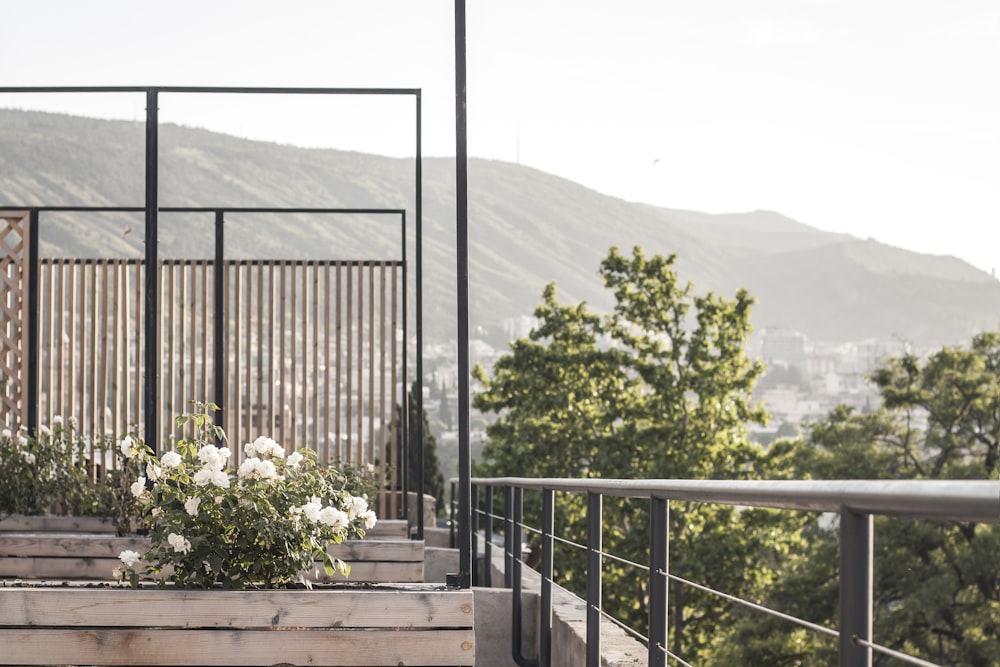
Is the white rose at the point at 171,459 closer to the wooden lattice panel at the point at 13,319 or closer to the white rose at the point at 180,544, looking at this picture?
the white rose at the point at 180,544

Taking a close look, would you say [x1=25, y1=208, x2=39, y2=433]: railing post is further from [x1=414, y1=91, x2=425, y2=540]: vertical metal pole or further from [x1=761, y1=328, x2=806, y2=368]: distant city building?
[x1=761, y1=328, x2=806, y2=368]: distant city building

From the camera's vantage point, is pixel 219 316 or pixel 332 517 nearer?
pixel 332 517

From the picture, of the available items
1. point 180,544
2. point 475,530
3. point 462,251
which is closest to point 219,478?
point 180,544

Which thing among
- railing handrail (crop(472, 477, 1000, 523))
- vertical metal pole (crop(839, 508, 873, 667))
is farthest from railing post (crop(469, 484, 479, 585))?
vertical metal pole (crop(839, 508, 873, 667))

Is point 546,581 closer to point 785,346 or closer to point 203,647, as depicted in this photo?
point 203,647

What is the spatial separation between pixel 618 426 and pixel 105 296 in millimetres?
17531

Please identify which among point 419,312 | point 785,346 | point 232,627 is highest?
point 785,346

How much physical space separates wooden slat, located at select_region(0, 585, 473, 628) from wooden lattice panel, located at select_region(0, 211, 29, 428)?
220 inches

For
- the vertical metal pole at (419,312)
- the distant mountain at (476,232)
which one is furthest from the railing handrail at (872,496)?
the distant mountain at (476,232)

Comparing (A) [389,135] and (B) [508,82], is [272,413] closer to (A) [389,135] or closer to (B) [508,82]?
(A) [389,135]

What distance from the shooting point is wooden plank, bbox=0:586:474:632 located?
3.33m

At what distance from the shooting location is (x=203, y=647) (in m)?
3.33

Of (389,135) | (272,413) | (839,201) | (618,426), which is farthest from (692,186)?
(272,413)

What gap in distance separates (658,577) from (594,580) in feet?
2.63
